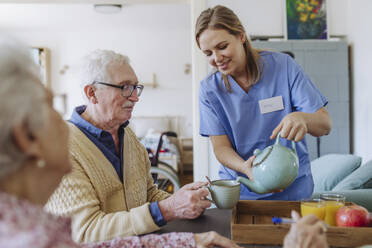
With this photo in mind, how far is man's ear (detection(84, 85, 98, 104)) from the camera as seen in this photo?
52.6 inches

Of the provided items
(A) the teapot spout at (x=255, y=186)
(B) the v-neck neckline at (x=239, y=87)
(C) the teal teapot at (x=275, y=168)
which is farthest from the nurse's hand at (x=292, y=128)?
(B) the v-neck neckline at (x=239, y=87)

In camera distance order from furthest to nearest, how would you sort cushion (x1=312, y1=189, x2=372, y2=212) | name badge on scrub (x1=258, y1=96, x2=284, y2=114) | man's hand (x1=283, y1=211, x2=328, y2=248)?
cushion (x1=312, y1=189, x2=372, y2=212) < name badge on scrub (x1=258, y1=96, x2=284, y2=114) < man's hand (x1=283, y1=211, x2=328, y2=248)

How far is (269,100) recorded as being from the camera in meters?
1.44

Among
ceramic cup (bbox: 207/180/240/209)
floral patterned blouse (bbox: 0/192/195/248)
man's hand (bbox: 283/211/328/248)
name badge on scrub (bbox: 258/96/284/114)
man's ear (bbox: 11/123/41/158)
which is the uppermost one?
name badge on scrub (bbox: 258/96/284/114)

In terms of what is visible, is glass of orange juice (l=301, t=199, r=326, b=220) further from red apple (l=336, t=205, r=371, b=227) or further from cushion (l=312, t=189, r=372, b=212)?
cushion (l=312, t=189, r=372, b=212)

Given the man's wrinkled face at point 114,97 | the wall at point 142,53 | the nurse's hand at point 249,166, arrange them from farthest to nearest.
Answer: the wall at point 142,53, the man's wrinkled face at point 114,97, the nurse's hand at point 249,166

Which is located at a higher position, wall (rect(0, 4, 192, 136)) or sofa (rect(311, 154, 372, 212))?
wall (rect(0, 4, 192, 136))

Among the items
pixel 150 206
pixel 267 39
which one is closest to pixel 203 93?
pixel 150 206

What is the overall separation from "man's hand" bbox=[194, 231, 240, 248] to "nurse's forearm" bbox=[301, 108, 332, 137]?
1.92ft

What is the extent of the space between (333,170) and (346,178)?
0.88 ft

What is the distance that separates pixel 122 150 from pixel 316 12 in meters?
2.83

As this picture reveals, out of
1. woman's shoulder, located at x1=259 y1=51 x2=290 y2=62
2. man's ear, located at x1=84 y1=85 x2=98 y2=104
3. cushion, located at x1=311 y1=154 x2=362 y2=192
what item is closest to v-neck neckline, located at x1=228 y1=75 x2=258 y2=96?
woman's shoulder, located at x1=259 y1=51 x2=290 y2=62

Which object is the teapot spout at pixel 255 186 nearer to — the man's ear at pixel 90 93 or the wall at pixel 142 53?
the man's ear at pixel 90 93

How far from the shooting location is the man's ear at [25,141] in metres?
0.54
